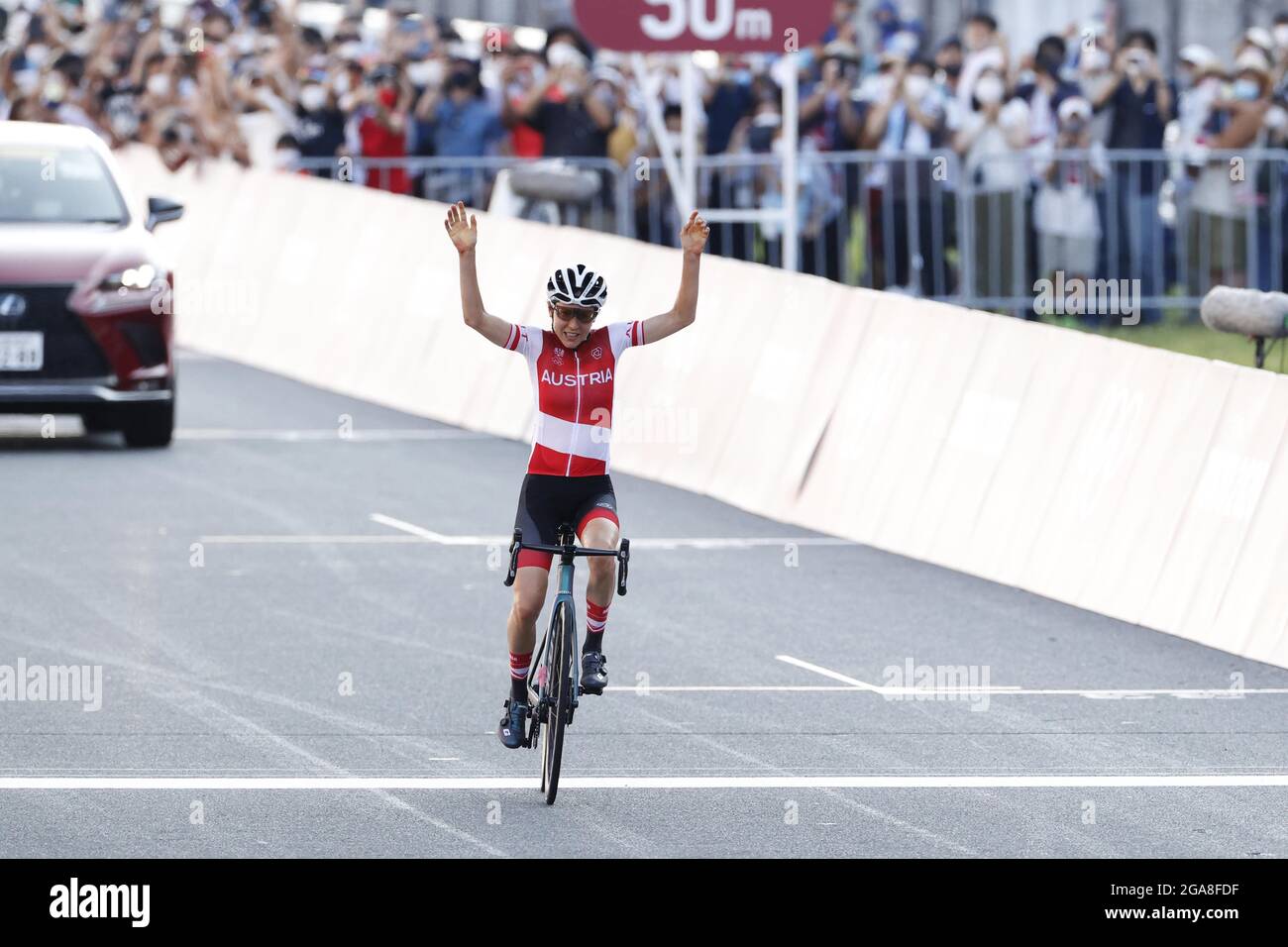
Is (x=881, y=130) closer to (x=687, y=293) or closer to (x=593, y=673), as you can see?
(x=687, y=293)

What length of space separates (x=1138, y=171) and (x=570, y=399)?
1360cm

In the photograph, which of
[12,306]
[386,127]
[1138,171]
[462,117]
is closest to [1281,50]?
[1138,171]

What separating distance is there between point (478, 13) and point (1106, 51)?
58.3 feet

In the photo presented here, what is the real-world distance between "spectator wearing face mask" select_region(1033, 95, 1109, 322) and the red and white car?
24.7 feet

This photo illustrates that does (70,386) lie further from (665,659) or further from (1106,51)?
(1106,51)

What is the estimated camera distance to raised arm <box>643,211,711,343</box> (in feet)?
32.2

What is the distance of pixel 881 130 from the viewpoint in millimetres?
23109

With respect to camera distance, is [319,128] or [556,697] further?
[319,128]

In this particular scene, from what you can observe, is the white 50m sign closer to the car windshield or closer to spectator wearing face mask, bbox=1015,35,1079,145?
the car windshield

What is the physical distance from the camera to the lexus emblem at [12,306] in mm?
17766

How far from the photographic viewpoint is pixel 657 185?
24.4 m

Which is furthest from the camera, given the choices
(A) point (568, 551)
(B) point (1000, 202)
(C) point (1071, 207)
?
(B) point (1000, 202)
